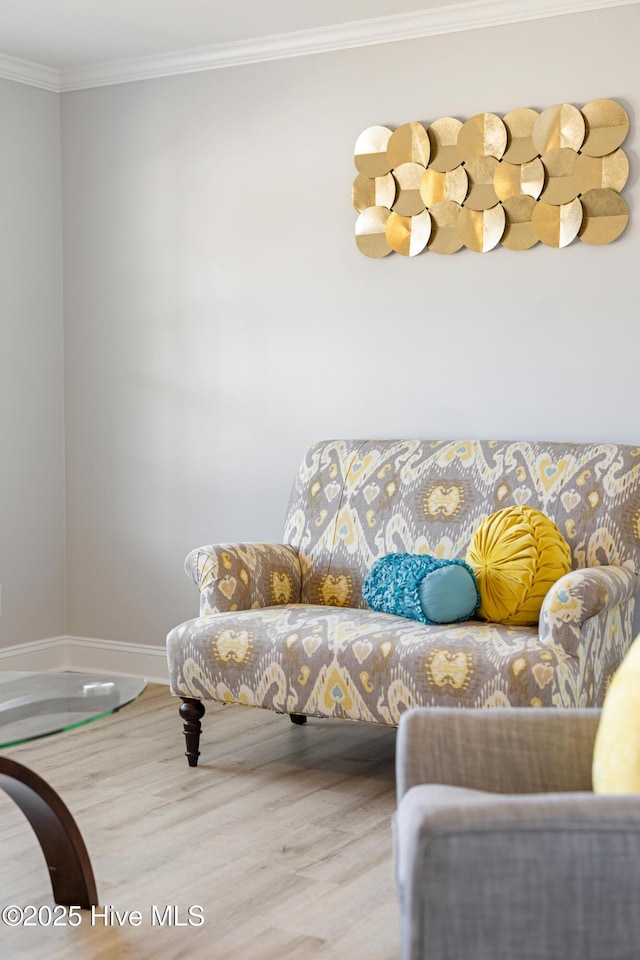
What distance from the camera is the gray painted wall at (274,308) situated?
394 cm

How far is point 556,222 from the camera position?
3918 millimetres

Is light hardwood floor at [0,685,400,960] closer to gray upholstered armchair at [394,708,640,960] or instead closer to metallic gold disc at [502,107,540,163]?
gray upholstered armchair at [394,708,640,960]

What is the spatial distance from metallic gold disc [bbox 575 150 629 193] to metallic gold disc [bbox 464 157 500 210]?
308 millimetres

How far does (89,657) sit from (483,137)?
2783 mm

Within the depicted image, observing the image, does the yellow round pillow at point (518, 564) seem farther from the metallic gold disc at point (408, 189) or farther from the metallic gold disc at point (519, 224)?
the metallic gold disc at point (408, 189)

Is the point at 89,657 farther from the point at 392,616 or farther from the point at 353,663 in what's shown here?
the point at 353,663

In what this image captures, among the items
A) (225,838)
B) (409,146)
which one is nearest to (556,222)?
(409,146)

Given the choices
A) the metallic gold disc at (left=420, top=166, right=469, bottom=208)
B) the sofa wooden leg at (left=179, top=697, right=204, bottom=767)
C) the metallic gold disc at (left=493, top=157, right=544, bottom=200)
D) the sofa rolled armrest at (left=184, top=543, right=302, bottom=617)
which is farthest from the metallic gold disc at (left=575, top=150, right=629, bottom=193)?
the sofa wooden leg at (left=179, top=697, right=204, bottom=767)

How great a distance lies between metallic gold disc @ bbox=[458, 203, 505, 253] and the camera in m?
4.02

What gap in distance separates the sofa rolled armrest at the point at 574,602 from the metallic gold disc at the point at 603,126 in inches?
59.9

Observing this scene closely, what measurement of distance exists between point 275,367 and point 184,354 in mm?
455

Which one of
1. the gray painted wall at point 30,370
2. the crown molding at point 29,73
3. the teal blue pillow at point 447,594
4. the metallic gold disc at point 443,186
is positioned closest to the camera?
the teal blue pillow at point 447,594

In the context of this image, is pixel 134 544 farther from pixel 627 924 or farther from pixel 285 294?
pixel 627 924

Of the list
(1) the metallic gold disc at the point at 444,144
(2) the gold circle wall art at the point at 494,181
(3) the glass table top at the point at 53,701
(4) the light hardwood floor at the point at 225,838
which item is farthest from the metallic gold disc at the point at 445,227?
(3) the glass table top at the point at 53,701
